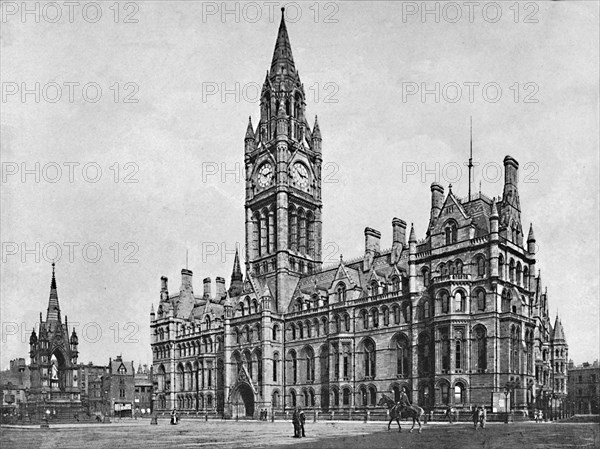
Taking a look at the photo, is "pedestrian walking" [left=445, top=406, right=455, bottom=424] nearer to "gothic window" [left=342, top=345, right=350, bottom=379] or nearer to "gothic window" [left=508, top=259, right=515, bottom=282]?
"gothic window" [left=508, top=259, right=515, bottom=282]

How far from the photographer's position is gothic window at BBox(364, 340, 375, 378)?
195 feet

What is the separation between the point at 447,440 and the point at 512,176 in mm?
34077

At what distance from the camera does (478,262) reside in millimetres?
51812

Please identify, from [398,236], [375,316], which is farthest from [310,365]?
[398,236]

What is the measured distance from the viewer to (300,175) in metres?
76.9

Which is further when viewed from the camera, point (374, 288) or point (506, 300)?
point (374, 288)

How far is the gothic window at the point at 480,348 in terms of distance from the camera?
49750mm

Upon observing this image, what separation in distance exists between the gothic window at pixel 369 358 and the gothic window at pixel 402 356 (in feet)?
10.1

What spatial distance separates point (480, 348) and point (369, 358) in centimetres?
1258

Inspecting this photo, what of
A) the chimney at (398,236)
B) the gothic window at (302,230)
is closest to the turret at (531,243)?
the chimney at (398,236)

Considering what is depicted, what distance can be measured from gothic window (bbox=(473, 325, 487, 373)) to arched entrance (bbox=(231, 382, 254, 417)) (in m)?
28.3

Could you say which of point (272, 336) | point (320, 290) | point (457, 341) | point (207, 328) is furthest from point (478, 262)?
point (207, 328)

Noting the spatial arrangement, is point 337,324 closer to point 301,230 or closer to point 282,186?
point 301,230

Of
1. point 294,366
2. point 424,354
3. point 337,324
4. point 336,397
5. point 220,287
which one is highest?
point 220,287
